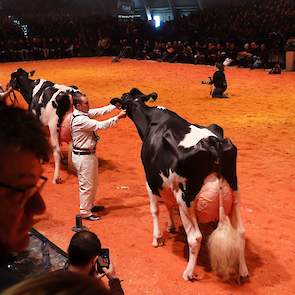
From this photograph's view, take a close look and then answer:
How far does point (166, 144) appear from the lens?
4.63 m

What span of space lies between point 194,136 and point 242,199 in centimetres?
201

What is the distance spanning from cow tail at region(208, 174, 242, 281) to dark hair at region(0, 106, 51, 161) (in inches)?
116

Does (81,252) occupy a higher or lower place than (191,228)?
higher

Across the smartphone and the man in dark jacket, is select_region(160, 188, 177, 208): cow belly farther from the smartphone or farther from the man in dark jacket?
the man in dark jacket

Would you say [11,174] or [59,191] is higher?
[11,174]

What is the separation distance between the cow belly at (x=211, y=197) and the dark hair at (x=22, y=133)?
2.93 metres

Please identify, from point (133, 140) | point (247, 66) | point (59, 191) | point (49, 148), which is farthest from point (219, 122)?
point (247, 66)

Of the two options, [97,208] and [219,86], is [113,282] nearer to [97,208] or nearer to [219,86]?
[97,208]

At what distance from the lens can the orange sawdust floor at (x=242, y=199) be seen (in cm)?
447

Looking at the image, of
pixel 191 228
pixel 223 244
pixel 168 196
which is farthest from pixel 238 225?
pixel 168 196

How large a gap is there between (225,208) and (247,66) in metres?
17.3

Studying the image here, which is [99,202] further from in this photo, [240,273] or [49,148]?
[49,148]

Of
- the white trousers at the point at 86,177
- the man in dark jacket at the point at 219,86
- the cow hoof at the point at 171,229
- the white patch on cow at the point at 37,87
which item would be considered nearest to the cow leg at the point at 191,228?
the cow hoof at the point at 171,229

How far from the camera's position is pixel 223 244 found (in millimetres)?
4098
